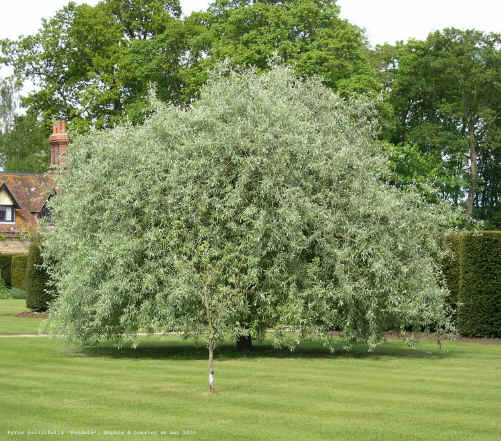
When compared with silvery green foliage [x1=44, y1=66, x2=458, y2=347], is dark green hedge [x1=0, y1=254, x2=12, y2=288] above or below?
below

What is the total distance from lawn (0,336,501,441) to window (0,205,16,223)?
4276 cm

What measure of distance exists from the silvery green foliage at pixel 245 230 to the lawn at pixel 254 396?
1.15 m

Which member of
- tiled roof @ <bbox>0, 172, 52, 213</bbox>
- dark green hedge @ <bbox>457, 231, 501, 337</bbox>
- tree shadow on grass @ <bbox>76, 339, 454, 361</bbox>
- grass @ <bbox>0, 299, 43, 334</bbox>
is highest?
tiled roof @ <bbox>0, 172, 52, 213</bbox>

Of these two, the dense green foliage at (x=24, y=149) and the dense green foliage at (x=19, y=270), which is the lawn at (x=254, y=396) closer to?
the dense green foliage at (x=19, y=270)

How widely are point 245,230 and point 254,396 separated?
6.12m

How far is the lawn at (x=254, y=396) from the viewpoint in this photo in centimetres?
979

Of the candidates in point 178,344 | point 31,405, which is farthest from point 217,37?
point 31,405


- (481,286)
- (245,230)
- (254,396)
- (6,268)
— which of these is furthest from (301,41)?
(254,396)

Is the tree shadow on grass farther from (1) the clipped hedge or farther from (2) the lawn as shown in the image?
(1) the clipped hedge

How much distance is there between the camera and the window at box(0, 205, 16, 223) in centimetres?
6028

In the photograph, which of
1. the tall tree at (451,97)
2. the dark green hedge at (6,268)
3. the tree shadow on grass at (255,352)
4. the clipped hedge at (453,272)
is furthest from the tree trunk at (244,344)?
the dark green hedge at (6,268)

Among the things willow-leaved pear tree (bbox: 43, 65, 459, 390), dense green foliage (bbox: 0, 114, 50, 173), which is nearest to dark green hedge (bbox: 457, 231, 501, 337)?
willow-leaved pear tree (bbox: 43, 65, 459, 390)

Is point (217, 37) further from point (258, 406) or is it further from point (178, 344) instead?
point (258, 406)

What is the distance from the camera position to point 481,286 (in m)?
24.4
